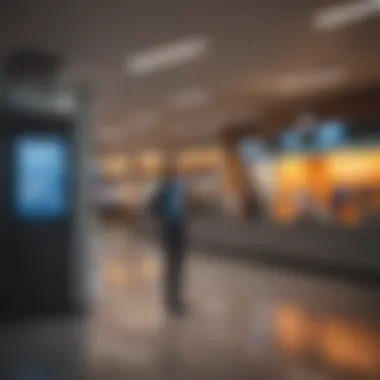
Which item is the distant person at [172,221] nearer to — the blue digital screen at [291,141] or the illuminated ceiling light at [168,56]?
the illuminated ceiling light at [168,56]

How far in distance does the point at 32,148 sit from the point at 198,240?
1230 cm

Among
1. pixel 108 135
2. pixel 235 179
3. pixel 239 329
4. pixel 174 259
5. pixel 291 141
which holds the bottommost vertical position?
pixel 239 329

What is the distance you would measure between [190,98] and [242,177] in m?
6.62

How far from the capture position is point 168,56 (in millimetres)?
10133

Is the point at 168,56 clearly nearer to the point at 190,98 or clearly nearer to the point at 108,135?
the point at 190,98

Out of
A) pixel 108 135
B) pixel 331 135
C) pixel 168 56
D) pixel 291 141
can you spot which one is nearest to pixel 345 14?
pixel 168 56

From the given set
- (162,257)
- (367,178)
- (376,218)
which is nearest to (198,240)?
(162,257)

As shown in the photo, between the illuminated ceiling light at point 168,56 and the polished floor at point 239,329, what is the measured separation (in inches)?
144

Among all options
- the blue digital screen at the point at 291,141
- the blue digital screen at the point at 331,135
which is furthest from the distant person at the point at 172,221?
the blue digital screen at the point at 291,141

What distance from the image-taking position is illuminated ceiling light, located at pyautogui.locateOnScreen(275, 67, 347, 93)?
1182 centimetres

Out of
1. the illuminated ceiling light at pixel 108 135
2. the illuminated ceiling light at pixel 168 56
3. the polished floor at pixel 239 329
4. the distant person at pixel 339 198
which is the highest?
the illuminated ceiling light at pixel 168 56

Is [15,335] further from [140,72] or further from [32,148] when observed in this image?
[140,72]

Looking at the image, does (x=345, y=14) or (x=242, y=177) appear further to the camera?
(x=242, y=177)

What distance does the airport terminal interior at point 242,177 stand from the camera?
7.02m
